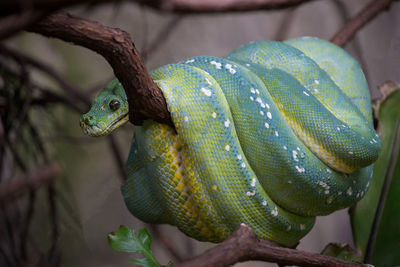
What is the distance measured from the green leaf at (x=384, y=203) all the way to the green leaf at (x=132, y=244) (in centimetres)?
111

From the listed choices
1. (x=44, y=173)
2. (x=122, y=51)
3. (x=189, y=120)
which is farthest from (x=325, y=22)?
(x=44, y=173)

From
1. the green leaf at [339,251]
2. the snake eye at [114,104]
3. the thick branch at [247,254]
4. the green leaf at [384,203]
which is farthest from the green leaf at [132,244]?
the green leaf at [384,203]

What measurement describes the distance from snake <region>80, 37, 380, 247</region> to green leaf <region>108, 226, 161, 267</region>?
0.15 metres

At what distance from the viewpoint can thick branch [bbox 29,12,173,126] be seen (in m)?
0.95

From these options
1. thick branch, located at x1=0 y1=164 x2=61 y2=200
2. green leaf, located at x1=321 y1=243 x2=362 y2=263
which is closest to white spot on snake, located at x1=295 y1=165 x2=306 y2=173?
green leaf, located at x1=321 y1=243 x2=362 y2=263

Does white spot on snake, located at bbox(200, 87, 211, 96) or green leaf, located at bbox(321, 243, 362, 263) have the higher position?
white spot on snake, located at bbox(200, 87, 211, 96)

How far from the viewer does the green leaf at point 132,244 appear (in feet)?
4.25

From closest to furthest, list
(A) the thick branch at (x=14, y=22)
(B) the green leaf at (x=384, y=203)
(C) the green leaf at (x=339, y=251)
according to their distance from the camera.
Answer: (A) the thick branch at (x=14, y=22)
(C) the green leaf at (x=339, y=251)
(B) the green leaf at (x=384, y=203)

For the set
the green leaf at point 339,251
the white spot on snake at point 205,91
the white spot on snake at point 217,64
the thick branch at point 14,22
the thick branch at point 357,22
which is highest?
the thick branch at point 357,22

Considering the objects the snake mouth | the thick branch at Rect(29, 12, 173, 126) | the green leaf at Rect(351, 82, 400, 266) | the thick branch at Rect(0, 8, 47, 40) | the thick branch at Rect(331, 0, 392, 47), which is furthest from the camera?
the thick branch at Rect(331, 0, 392, 47)

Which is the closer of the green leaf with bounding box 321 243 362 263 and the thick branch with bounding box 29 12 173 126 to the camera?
the thick branch with bounding box 29 12 173 126

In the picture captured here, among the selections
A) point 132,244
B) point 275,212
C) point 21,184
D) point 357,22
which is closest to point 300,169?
point 275,212

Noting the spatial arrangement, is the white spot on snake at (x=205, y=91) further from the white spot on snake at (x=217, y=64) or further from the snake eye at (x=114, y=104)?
the snake eye at (x=114, y=104)

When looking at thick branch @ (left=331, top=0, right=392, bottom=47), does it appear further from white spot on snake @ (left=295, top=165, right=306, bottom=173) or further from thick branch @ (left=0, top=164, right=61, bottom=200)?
thick branch @ (left=0, top=164, right=61, bottom=200)
